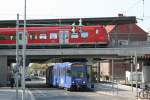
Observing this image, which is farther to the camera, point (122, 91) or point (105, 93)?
point (122, 91)

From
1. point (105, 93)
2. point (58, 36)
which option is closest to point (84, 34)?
point (58, 36)

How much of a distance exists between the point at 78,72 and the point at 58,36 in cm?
1208

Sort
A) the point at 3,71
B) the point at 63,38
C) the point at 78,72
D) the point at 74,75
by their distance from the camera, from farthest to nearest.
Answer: the point at 63,38, the point at 3,71, the point at 78,72, the point at 74,75

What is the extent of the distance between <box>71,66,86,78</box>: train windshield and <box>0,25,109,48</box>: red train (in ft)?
36.8

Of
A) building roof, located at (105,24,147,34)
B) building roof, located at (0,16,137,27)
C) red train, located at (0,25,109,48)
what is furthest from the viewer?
building roof, located at (105,24,147,34)

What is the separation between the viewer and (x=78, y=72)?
180 ft

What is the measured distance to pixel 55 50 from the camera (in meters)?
65.4

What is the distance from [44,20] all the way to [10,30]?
5.73 meters

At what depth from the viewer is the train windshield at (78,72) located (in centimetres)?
5456

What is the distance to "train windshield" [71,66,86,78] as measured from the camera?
179 ft

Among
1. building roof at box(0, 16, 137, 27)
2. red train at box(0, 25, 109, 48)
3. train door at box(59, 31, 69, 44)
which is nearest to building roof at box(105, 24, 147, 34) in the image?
building roof at box(0, 16, 137, 27)

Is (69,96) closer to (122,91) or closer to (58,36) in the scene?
(122,91)

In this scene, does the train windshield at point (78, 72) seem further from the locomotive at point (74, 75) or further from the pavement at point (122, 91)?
the pavement at point (122, 91)

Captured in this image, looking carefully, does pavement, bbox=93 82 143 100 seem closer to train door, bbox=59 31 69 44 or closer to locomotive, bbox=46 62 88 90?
locomotive, bbox=46 62 88 90
